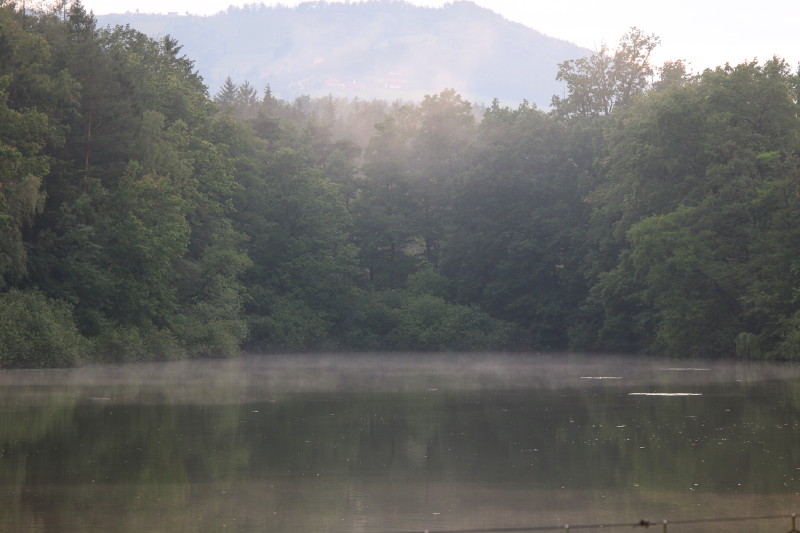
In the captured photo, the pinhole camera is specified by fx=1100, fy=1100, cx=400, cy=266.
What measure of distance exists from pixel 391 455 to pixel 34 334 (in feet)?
108

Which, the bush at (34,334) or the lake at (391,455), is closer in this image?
the lake at (391,455)

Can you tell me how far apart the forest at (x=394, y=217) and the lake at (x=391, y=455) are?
15.0 metres

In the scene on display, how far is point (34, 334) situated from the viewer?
50594 mm

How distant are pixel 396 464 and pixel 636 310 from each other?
2169 inches

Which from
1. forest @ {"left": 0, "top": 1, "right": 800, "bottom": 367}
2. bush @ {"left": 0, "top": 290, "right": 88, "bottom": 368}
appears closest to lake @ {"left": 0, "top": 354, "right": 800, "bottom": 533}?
bush @ {"left": 0, "top": 290, "right": 88, "bottom": 368}

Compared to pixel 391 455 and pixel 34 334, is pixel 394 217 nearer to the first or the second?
pixel 34 334

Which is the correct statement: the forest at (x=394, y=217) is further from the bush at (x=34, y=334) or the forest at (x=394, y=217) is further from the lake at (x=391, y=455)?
the lake at (x=391, y=455)

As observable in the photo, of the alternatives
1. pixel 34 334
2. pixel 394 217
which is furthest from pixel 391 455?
pixel 394 217

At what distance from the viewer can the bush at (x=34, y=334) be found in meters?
49.1

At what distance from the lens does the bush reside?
49.1 metres

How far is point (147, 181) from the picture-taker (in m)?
60.2

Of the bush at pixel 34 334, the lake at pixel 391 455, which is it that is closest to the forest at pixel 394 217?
the bush at pixel 34 334

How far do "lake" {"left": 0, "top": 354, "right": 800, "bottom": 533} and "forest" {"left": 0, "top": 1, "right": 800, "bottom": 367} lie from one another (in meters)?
15.0

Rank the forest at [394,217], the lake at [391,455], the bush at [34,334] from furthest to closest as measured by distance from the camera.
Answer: the forest at [394,217], the bush at [34,334], the lake at [391,455]
